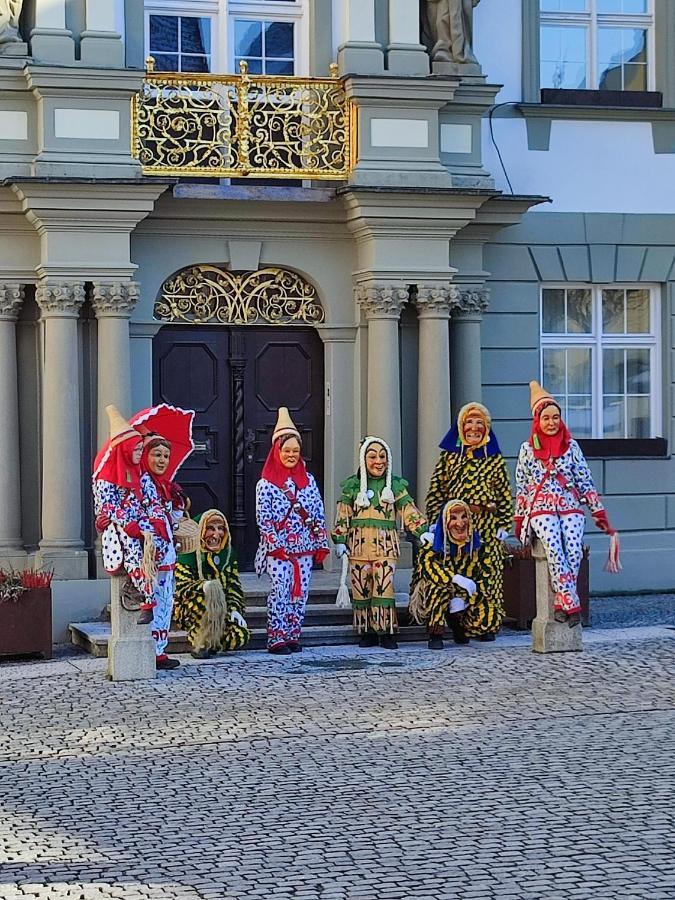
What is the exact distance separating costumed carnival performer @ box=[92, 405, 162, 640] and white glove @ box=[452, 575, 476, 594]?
242 centimetres

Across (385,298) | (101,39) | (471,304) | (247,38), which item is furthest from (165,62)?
(471,304)

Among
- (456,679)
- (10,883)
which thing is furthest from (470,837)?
(456,679)

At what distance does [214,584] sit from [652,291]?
615 centimetres

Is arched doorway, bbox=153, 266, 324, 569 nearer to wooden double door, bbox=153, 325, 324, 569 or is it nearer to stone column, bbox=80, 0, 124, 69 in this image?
wooden double door, bbox=153, 325, 324, 569

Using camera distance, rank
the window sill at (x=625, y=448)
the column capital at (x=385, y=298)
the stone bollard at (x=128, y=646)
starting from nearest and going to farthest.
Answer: the stone bollard at (x=128, y=646) → the column capital at (x=385, y=298) → the window sill at (x=625, y=448)

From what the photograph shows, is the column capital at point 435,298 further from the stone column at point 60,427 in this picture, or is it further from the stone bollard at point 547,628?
the stone bollard at point 547,628

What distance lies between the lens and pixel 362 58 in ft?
48.9

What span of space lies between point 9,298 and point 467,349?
4006 mm

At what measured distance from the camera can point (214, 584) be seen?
40.4ft

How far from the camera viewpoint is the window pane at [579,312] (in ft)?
53.4

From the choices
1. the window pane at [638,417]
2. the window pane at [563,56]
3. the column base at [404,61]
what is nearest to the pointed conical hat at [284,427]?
the column base at [404,61]

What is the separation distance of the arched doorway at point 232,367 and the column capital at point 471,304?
1.22m

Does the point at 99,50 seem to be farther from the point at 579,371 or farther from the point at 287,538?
the point at 579,371

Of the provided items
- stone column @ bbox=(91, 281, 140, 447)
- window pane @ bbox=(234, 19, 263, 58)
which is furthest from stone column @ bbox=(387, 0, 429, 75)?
stone column @ bbox=(91, 281, 140, 447)
